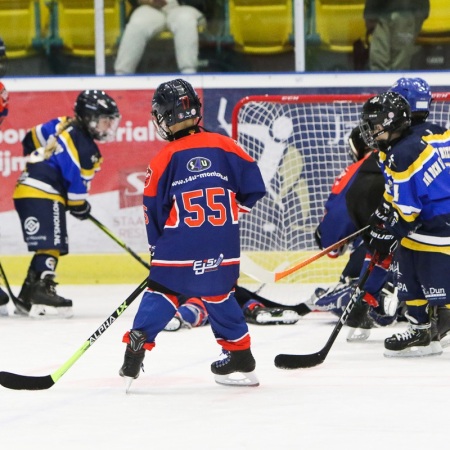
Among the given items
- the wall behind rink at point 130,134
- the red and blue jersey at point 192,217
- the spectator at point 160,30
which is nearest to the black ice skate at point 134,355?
the red and blue jersey at point 192,217

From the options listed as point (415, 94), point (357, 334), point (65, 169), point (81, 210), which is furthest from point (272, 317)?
point (415, 94)

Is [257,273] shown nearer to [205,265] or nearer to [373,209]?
[373,209]

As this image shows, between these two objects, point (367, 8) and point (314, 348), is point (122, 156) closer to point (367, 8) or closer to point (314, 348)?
point (367, 8)

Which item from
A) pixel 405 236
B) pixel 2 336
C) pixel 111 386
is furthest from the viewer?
pixel 2 336

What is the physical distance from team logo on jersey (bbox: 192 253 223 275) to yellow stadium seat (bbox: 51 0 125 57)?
4.32 meters

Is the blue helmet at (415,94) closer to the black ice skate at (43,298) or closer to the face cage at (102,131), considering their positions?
the face cage at (102,131)

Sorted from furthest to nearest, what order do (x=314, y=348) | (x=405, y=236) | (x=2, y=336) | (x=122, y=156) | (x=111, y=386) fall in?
1. (x=122, y=156)
2. (x=2, y=336)
3. (x=314, y=348)
4. (x=405, y=236)
5. (x=111, y=386)

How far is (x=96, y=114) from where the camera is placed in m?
6.38

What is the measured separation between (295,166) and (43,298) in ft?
5.41

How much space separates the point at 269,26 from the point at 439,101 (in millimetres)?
1594

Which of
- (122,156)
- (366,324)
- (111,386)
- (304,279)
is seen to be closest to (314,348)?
(366,324)

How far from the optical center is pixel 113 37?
8102mm

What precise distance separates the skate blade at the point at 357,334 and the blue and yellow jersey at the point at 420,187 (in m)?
0.69

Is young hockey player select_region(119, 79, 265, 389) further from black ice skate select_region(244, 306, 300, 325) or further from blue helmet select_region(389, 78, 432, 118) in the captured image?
black ice skate select_region(244, 306, 300, 325)
